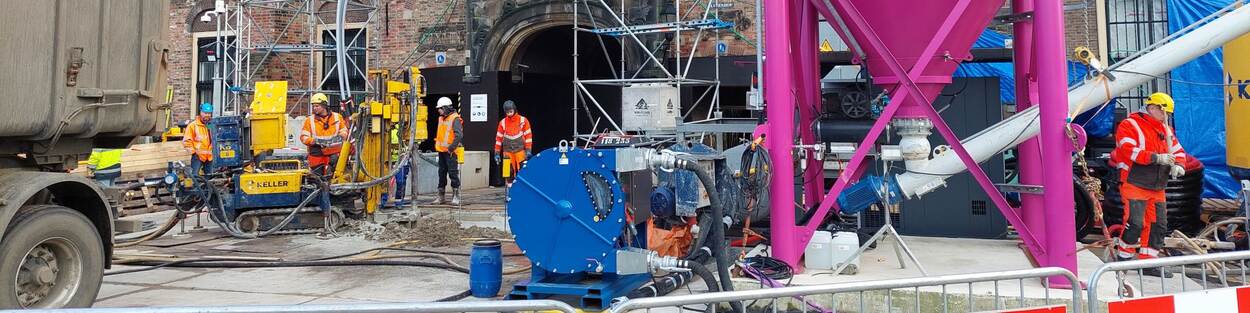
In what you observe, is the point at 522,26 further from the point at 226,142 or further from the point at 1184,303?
the point at 1184,303

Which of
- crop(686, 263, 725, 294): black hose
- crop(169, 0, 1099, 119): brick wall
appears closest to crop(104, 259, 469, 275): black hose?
crop(686, 263, 725, 294): black hose

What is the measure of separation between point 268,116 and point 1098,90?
8.97 meters

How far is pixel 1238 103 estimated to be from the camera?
9.04 meters

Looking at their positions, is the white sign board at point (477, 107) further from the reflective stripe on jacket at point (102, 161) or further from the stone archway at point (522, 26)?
the reflective stripe on jacket at point (102, 161)

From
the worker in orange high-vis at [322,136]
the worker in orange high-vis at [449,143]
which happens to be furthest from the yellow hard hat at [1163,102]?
the worker in orange high-vis at [322,136]

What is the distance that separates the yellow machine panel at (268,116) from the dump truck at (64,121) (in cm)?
480

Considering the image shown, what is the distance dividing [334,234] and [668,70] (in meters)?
6.62

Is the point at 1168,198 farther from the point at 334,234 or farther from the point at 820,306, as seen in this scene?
the point at 334,234

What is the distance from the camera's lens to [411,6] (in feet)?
53.5

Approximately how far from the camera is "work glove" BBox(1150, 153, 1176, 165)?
6.46 metres

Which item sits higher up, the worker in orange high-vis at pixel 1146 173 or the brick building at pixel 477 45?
the brick building at pixel 477 45

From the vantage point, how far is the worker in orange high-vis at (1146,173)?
661 cm

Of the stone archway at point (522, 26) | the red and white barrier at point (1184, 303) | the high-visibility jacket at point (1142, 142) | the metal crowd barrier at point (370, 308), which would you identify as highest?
the stone archway at point (522, 26)

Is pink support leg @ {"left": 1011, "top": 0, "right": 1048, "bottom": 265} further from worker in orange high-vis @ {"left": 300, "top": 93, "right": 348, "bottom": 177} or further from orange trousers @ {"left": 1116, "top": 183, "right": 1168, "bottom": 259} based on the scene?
worker in orange high-vis @ {"left": 300, "top": 93, "right": 348, "bottom": 177}
